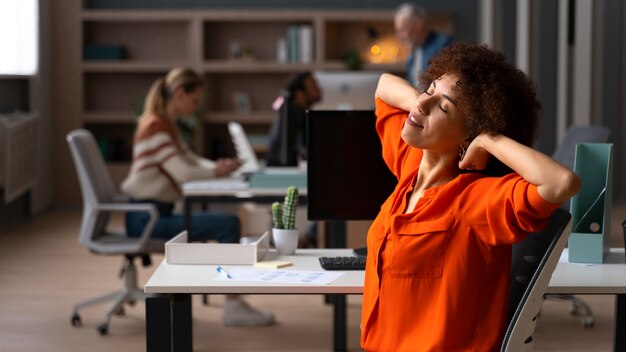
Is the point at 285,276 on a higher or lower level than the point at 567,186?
lower

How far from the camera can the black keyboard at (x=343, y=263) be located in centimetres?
273

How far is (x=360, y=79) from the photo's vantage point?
6.42m

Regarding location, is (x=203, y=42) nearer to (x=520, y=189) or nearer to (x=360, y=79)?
(x=360, y=79)

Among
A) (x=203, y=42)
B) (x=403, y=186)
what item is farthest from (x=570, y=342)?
(x=203, y=42)

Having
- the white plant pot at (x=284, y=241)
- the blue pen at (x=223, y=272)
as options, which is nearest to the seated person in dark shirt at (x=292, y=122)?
the white plant pot at (x=284, y=241)

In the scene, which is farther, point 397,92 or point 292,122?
point 292,122

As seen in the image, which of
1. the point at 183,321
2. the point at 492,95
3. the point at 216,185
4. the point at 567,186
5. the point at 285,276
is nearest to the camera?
the point at 567,186

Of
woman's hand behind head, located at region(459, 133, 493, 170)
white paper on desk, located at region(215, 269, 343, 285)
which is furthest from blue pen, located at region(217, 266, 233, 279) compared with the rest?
woman's hand behind head, located at region(459, 133, 493, 170)

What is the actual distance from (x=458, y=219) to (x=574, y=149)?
2.41 metres

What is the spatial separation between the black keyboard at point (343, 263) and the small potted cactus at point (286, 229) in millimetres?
206

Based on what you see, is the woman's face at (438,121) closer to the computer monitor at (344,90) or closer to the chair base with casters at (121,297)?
the chair base with casters at (121,297)

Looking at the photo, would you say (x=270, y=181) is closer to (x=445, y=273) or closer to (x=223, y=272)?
(x=223, y=272)

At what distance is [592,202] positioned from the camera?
283cm

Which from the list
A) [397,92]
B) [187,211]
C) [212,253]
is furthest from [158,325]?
[187,211]
